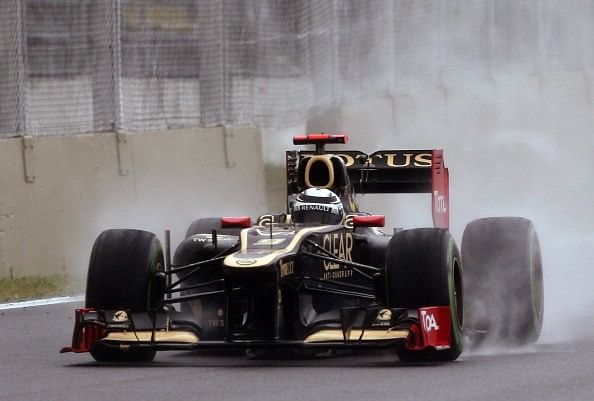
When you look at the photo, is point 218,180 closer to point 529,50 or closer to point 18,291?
point 18,291

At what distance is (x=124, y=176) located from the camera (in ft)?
62.1

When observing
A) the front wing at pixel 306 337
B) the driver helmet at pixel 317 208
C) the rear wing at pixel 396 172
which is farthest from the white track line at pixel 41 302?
the front wing at pixel 306 337

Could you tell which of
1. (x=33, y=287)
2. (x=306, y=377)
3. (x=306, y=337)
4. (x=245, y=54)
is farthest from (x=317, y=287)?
(x=245, y=54)

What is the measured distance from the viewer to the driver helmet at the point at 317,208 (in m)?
12.5

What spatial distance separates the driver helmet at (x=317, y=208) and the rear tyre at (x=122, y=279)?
1.48m

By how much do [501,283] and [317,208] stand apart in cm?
149

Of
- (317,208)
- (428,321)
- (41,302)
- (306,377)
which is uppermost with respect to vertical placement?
(317,208)

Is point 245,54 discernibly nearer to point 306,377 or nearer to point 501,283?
point 501,283

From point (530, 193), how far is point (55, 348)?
1256cm

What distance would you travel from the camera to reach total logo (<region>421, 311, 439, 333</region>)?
10828 mm

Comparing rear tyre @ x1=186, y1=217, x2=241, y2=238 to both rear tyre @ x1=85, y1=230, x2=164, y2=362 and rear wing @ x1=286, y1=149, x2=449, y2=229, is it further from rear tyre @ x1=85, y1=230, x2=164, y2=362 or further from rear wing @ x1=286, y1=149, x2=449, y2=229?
rear tyre @ x1=85, y1=230, x2=164, y2=362

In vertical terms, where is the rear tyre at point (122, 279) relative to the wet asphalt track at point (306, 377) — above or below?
above

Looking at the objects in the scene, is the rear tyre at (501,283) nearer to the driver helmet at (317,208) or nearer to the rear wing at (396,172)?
the driver helmet at (317,208)

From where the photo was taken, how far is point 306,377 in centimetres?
1016
